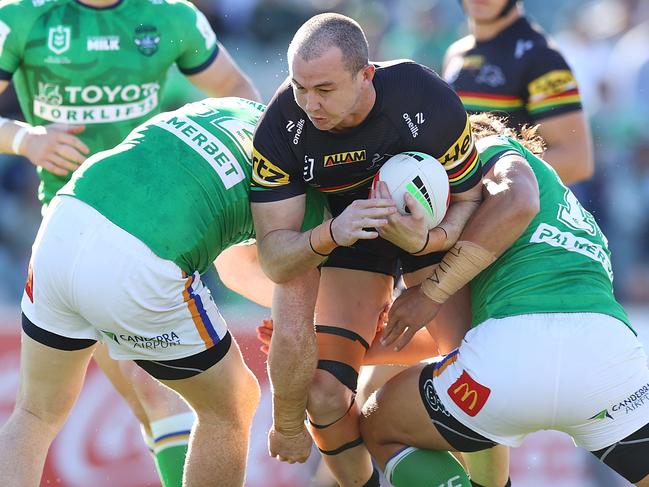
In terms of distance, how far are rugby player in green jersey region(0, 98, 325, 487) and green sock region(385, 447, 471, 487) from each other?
2.14 feet

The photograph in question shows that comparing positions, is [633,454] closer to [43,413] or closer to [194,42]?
[43,413]

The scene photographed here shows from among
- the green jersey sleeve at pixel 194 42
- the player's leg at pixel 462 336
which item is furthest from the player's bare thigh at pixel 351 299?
the green jersey sleeve at pixel 194 42

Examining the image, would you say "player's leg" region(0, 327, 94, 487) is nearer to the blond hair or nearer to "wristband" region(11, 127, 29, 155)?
"wristband" region(11, 127, 29, 155)

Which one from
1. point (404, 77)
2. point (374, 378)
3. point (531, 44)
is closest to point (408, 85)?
point (404, 77)

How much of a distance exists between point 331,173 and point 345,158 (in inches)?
3.3

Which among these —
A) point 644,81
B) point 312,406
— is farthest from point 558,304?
point 644,81

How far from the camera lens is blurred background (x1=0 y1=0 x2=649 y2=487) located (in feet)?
23.0

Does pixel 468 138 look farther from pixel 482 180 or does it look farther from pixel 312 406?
pixel 312 406

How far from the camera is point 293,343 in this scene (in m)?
4.44

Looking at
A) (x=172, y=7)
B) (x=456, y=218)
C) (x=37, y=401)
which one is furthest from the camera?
(x=172, y=7)

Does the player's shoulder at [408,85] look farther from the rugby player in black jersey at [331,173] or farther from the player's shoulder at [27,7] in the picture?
the player's shoulder at [27,7]

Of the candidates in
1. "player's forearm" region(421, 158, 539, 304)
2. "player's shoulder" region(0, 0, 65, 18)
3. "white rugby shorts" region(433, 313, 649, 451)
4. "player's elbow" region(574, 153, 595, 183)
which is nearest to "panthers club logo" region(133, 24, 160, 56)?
"player's shoulder" region(0, 0, 65, 18)

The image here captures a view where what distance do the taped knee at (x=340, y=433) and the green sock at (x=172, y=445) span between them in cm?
81

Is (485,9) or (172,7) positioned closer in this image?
(172,7)
